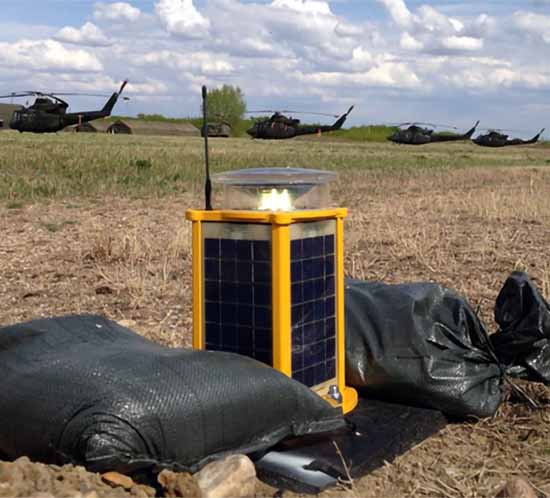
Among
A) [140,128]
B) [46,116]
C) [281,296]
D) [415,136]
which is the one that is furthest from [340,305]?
[140,128]

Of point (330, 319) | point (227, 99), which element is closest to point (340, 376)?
point (330, 319)

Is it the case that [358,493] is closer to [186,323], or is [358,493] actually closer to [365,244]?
[186,323]

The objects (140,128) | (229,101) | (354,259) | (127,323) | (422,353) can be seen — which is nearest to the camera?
(422,353)

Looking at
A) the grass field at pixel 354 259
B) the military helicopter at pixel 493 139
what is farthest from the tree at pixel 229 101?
the grass field at pixel 354 259

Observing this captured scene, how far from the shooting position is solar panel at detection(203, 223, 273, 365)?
3.52 m

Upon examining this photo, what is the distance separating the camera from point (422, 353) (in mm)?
4020

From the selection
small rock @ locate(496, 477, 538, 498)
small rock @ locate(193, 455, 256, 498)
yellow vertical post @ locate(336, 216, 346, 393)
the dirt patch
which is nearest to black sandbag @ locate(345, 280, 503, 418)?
yellow vertical post @ locate(336, 216, 346, 393)

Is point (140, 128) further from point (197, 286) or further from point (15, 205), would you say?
point (197, 286)

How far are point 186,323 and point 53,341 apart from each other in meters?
1.96

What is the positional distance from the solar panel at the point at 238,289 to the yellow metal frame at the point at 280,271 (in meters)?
0.03

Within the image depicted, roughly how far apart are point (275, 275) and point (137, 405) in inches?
33.3

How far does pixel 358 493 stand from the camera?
3.09m

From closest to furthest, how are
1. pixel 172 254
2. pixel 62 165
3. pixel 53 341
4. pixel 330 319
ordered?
pixel 53 341
pixel 330 319
pixel 172 254
pixel 62 165

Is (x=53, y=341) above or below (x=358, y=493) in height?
above
